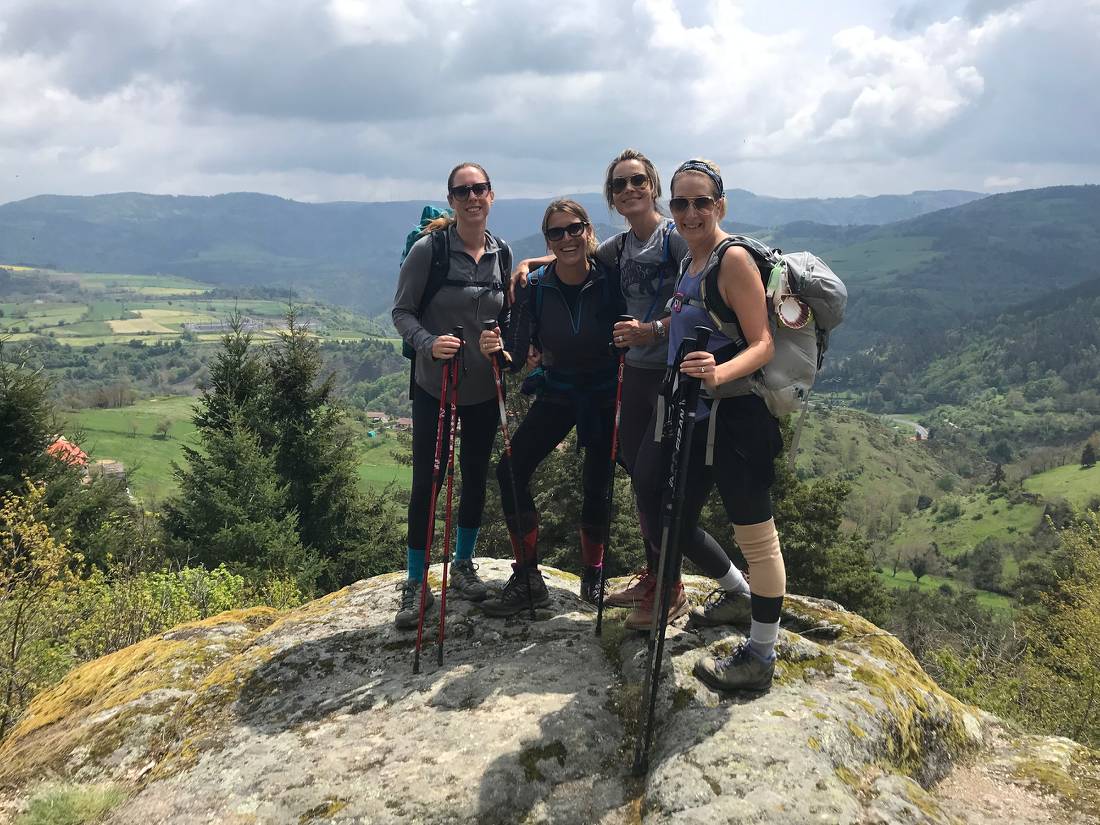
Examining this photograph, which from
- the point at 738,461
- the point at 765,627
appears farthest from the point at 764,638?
the point at 738,461

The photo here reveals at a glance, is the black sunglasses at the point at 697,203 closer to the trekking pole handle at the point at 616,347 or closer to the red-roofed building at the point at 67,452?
the trekking pole handle at the point at 616,347

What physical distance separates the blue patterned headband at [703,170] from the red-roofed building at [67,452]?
2505cm

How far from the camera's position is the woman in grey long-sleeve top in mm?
5672

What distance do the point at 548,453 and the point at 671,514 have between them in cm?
165

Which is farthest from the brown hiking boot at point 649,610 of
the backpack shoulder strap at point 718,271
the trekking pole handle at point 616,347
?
the backpack shoulder strap at point 718,271

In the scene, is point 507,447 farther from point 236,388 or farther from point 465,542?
point 236,388

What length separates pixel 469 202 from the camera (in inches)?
223

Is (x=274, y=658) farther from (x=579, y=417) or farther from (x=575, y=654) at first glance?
(x=579, y=417)

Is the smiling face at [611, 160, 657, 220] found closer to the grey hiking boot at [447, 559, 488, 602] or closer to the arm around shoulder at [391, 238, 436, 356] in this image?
the arm around shoulder at [391, 238, 436, 356]

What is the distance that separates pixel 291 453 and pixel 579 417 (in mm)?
24637

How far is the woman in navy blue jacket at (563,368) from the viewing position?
221 inches

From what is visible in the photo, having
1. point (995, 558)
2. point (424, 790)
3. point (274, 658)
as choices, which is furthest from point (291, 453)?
point (995, 558)

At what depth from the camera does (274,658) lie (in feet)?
18.8

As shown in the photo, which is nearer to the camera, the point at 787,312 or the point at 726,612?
the point at 787,312
